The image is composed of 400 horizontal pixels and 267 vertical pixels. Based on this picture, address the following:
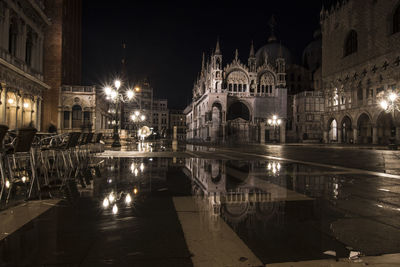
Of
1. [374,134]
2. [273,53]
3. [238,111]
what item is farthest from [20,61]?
[273,53]

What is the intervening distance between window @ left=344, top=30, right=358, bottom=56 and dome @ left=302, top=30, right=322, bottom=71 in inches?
1012

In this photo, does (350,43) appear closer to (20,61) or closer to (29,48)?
(29,48)

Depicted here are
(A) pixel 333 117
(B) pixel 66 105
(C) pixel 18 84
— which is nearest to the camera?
(C) pixel 18 84

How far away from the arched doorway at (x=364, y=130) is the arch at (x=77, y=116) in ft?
138

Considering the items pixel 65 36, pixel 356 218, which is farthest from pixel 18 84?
pixel 356 218

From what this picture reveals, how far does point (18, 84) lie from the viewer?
990 inches

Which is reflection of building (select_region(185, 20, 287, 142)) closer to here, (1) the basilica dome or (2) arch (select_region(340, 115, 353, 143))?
(1) the basilica dome

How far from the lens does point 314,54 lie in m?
70.5

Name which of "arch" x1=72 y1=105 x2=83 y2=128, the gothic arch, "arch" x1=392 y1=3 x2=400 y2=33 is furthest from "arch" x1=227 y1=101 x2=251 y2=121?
"arch" x1=72 y1=105 x2=83 y2=128

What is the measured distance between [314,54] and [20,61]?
6564 cm

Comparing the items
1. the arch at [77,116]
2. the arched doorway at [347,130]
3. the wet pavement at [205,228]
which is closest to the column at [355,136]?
the arched doorway at [347,130]

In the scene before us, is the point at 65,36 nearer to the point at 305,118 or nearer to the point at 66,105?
the point at 66,105

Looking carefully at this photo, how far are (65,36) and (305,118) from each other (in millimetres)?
45571

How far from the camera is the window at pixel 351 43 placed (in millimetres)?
42938
